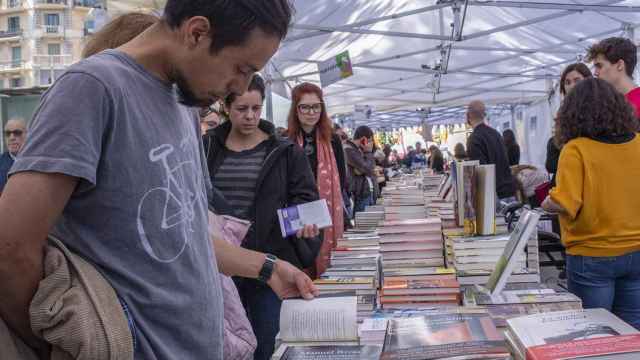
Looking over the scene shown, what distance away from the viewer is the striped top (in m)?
2.74

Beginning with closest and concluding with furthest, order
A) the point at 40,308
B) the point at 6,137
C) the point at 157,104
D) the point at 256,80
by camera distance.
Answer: the point at 40,308
the point at 157,104
the point at 256,80
the point at 6,137

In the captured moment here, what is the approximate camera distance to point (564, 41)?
947 cm

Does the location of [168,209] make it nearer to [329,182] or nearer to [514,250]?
[514,250]

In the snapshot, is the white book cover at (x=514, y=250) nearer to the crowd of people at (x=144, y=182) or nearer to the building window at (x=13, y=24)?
the crowd of people at (x=144, y=182)

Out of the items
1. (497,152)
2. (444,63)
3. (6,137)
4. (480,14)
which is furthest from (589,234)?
(444,63)

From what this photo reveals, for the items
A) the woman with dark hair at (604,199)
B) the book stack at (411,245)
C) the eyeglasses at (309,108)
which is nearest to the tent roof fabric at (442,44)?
the eyeglasses at (309,108)

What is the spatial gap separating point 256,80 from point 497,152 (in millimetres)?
3284

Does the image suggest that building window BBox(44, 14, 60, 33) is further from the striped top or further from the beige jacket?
the beige jacket

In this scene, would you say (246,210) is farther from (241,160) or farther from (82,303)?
(82,303)

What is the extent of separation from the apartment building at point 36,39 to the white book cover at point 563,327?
54261 mm

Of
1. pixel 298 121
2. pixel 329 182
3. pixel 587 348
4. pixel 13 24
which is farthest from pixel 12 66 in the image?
pixel 587 348

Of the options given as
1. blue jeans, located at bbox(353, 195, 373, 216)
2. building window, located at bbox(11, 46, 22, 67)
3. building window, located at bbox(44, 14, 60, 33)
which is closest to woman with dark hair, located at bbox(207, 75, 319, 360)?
blue jeans, located at bbox(353, 195, 373, 216)

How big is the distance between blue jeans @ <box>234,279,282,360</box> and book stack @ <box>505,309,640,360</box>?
128 centimetres

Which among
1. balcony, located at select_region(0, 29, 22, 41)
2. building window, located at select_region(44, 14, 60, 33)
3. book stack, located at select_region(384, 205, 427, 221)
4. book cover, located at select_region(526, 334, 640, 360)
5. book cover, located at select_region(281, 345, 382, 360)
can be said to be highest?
building window, located at select_region(44, 14, 60, 33)
